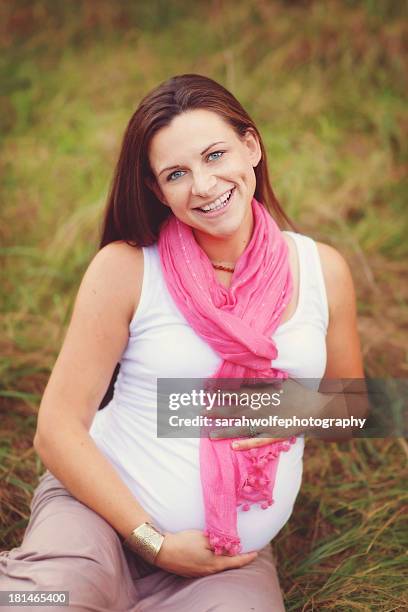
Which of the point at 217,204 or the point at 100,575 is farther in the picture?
the point at 217,204

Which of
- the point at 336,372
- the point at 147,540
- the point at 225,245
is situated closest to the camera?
the point at 147,540

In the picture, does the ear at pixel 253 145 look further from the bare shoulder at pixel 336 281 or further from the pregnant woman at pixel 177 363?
the bare shoulder at pixel 336 281

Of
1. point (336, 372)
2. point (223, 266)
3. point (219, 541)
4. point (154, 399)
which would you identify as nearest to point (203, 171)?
point (223, 266)

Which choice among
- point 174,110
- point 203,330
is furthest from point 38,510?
point 174,110

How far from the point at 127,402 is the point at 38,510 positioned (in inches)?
14.2

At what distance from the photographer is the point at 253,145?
1.91 m

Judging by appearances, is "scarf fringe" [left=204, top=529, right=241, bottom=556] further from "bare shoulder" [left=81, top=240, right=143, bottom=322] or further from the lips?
the lips

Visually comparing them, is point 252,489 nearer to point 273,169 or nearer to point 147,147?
point 147,147

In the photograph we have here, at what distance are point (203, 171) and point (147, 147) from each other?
159 mm

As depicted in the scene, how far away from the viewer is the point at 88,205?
12.0 feet

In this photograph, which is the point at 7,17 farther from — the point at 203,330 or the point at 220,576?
the point at 220,576

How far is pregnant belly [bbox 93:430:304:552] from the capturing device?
1.78 m

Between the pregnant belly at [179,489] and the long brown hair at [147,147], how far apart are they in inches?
22.0

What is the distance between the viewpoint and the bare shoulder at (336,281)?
1.96 meters
